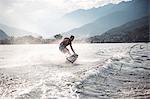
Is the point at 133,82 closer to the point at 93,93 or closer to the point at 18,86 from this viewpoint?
the point at 93,93

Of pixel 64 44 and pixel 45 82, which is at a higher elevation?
pixel 64 44

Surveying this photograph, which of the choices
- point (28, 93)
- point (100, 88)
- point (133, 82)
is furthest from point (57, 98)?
point (133, 82)

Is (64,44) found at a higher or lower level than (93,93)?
higher

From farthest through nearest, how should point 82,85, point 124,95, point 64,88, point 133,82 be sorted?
point 133,82 → point 82,85 → point 64,88 → point 124,95

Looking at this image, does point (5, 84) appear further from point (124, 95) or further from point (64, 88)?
point (124, 95)

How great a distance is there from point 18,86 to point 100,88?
3.56 m

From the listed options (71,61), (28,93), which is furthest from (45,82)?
(71,61)

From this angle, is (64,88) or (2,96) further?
(64,88)

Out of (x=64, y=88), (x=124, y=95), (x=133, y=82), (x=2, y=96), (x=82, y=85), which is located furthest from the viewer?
(x=133, y=82)

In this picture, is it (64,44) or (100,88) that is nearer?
(100,88)

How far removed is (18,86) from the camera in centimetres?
1048

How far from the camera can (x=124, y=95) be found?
966 cm

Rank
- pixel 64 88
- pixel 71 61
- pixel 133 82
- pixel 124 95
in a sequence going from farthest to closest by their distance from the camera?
pixel 71 61, pixel 133 82, pixel 64 88, pixel 124 95

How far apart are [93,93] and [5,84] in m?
4.04
